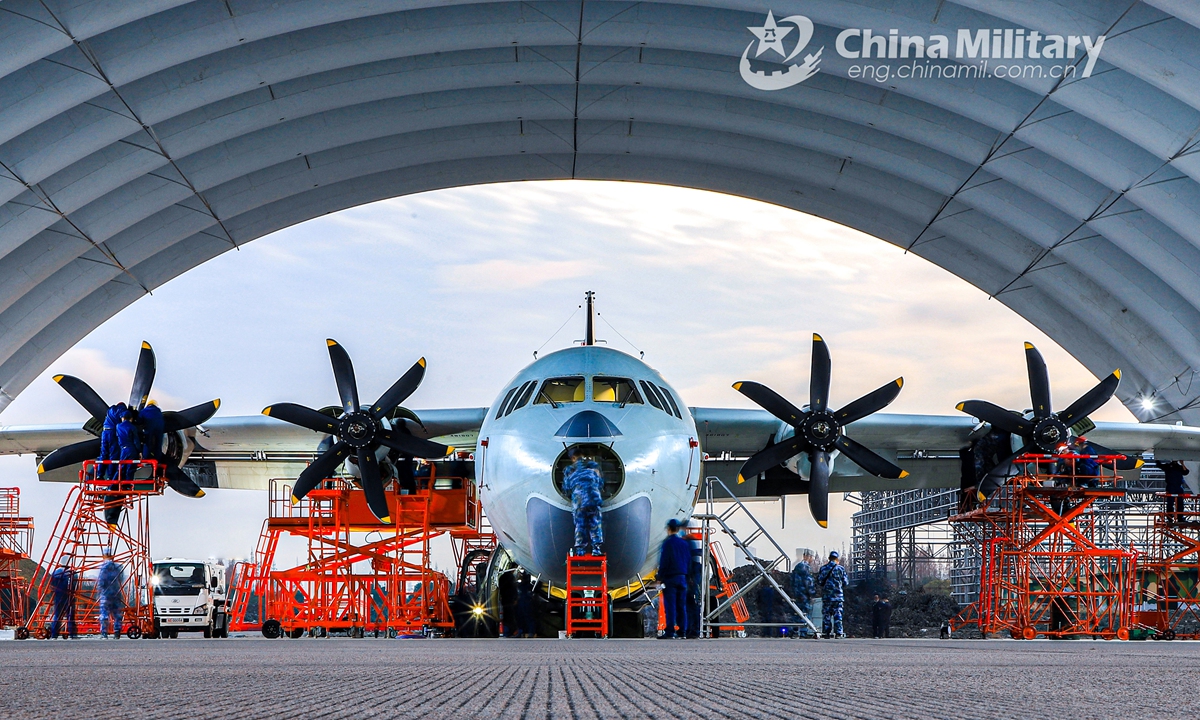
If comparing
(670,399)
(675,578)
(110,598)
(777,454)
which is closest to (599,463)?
(675,578)

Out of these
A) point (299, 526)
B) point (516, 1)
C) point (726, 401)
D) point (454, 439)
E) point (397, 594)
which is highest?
point (516, 1)

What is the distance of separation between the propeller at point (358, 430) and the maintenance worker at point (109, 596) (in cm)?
343

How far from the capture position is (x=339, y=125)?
61.6 ft

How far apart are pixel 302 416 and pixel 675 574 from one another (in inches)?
296

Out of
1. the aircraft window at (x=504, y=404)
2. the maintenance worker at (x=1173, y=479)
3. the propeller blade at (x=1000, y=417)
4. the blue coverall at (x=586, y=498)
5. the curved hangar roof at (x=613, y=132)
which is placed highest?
the curved hangar roof at (x=613, y=132)

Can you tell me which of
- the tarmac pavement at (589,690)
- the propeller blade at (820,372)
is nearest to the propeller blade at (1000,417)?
the propeller blade at (820,372)

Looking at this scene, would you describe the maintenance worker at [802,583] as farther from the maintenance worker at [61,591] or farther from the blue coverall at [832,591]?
the maintenance worker at [61,591]

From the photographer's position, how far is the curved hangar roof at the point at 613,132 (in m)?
14.7

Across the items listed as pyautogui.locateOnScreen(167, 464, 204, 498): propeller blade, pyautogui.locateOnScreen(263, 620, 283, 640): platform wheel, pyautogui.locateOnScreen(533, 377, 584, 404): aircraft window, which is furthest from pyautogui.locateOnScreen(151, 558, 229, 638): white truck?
pyautogui.locateOnScreen(533, 377, 584, 404): aircraft window

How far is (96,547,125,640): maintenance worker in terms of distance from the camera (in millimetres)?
17125

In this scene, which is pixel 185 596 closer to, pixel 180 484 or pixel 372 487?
pixel 180 484

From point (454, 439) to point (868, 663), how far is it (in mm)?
16336

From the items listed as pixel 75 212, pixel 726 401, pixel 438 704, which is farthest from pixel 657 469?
pixel 726 401

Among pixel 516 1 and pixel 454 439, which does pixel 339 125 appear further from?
pixel 454 439
